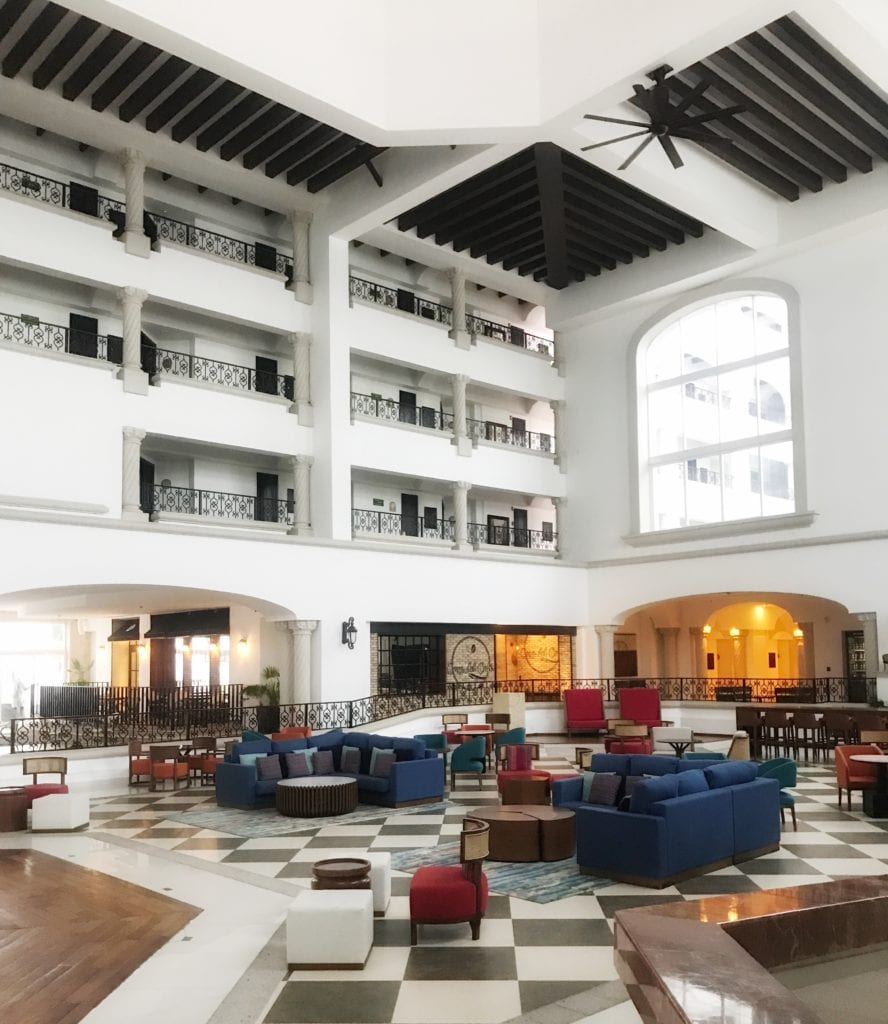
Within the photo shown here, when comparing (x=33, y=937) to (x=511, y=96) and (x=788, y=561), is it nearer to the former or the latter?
(x=511, y=96)

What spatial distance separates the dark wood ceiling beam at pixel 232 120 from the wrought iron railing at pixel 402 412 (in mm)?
6237

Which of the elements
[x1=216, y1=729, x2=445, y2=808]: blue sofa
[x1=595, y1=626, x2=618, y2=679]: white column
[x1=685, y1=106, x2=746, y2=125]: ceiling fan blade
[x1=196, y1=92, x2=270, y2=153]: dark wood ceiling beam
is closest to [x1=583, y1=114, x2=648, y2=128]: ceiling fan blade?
[x1=685, y1=106, x2=746, y2=125]: ceiling fan blade

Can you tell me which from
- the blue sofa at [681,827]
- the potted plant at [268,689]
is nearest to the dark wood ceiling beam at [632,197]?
the potted plant at [268,689]

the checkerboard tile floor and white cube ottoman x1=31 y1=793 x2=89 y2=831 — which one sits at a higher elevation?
white cube ottoman x1=31 y1=793 x2=89 y2=831

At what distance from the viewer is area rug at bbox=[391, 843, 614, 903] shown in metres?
8.12

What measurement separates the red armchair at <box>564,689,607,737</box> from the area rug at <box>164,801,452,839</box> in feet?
29.5

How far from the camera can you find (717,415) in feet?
73.8

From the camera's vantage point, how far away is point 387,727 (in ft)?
61.8

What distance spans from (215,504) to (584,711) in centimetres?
913

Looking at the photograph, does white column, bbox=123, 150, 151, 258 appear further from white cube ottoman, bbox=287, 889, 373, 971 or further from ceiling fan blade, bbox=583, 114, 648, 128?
white cube ottoman, bbox=287, 889, 373, 971

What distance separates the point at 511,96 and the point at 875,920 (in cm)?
1486

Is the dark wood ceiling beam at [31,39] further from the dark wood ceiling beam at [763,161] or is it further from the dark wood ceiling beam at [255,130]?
the dark wood ceiling beam at [763,161]

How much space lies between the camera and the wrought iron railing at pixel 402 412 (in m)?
22.8

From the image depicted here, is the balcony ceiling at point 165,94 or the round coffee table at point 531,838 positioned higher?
the balcony ceiling at point 165,94
